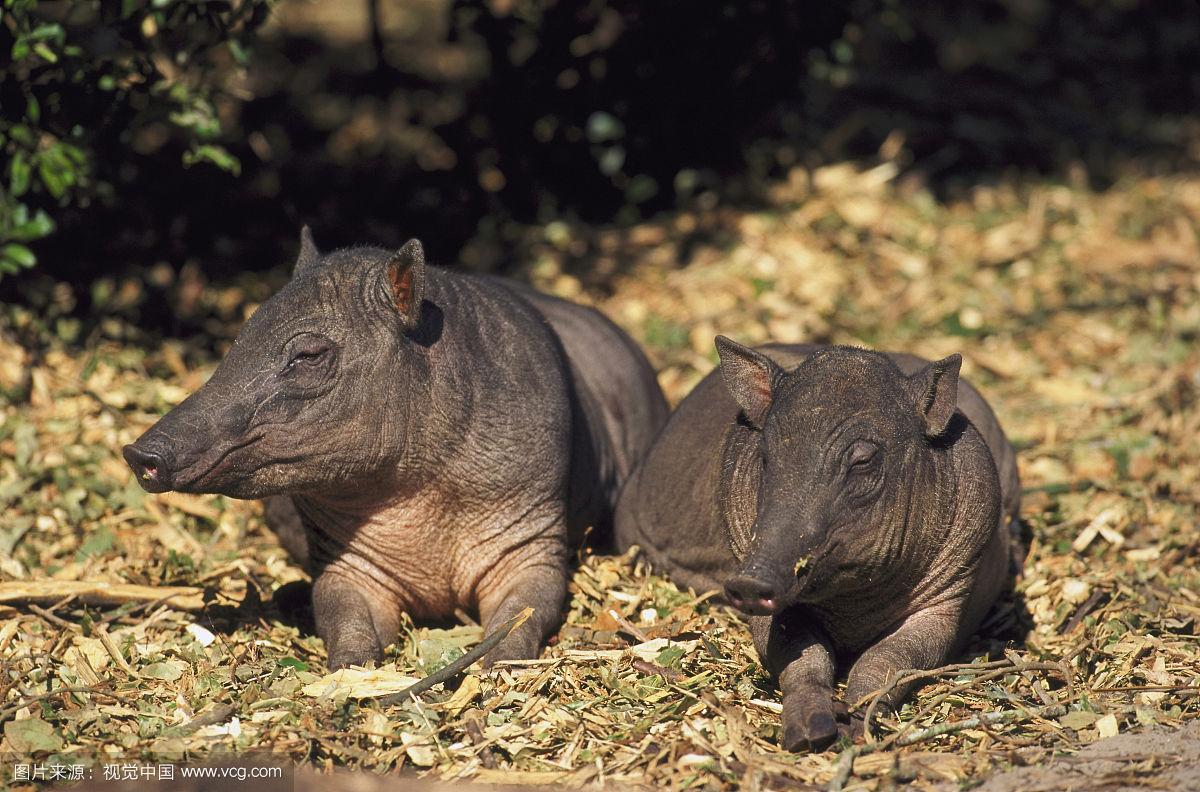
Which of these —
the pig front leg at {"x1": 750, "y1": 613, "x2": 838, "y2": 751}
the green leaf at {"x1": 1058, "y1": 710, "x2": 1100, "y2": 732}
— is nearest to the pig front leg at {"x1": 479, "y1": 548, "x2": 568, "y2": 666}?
Result: the pig front leg at {"x1": 750, "y1": 613, "x2": 838, "y2": 751}

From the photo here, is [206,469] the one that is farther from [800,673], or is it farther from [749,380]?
[800,673]

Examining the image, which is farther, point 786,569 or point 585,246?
point 585,246

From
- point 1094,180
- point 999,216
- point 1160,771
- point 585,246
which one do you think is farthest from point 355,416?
point 1094,180

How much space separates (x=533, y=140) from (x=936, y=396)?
5.62 m

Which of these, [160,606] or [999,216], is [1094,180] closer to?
[999,216]

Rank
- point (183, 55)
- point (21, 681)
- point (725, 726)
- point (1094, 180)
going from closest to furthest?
point (725, 726), point (21, 681), point (183, 55), point (1094, 180)

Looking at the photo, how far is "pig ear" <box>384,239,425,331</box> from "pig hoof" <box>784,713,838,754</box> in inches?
83.8

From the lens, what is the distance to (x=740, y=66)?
36.3 feet

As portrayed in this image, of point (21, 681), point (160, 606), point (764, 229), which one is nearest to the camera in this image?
point (21, 681)

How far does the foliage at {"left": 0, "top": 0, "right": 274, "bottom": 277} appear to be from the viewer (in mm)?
8094

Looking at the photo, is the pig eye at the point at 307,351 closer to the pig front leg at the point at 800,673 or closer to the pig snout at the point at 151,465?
the pig snout at the point at 151,465

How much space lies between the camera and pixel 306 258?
673 centimetres

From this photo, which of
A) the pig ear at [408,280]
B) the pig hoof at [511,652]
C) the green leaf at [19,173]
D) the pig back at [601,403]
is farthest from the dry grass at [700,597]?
the pig ear at [408,280]

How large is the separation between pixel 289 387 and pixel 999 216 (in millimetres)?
6693
